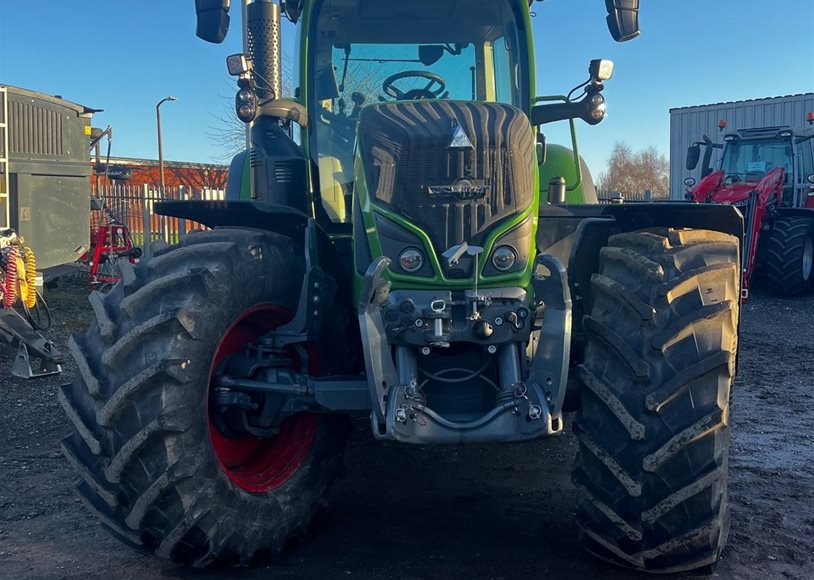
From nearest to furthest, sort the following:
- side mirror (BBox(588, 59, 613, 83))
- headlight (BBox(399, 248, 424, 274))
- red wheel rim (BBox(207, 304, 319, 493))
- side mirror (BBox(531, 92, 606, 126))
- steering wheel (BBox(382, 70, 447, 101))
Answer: headlight (BBox(399, 248, 424, 274)) < red wheel rim (BBox(207, 304, 319, 493)) < side mirror (BBox(588, 59, 613, 83)) < side mirror (BBox(531, 92, 606, 126)) < steering wheel (BBox(382, 70, 447, 101))

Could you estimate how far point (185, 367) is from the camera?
332 centimetres

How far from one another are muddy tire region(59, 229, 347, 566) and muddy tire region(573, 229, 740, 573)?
4.74ft

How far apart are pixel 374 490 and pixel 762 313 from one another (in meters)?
9.99

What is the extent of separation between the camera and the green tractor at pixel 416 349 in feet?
10.5

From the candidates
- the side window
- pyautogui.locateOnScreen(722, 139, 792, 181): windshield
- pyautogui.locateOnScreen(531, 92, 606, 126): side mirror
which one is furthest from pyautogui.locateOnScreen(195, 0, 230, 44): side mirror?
pyautogui.locateOnScreen(722, 139, 792, 181): windshield

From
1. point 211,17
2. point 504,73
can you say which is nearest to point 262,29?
point 211,17

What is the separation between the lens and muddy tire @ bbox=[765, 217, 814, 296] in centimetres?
1388

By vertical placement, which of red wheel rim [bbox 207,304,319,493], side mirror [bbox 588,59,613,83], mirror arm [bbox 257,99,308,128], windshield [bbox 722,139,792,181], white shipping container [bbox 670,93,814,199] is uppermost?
white shipping container [bbox 670,93,814,199]

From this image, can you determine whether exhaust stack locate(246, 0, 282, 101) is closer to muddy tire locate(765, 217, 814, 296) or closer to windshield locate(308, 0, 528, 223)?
windshield locate(308, 0, 528, 223)

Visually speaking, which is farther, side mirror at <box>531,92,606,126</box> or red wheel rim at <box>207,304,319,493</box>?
side mirror at <box>531,92,606,126</box>

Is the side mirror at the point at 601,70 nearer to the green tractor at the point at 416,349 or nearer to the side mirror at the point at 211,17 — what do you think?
the green tractor at the point at 416,349

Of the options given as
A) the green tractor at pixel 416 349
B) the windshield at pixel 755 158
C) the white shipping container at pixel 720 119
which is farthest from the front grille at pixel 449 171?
the white shipping container at pixel 720 119

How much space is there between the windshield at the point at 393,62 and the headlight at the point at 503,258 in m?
1.33

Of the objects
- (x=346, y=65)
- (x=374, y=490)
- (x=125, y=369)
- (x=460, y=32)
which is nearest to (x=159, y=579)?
(x=125, y=369)
